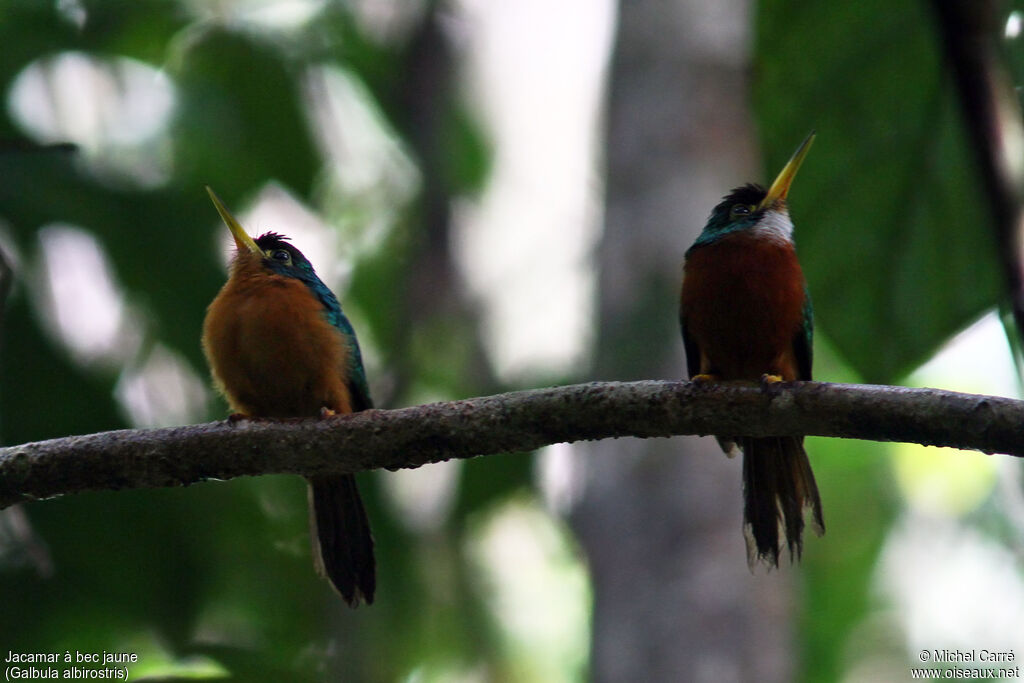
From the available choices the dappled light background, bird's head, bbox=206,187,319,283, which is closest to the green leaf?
the dappled light background

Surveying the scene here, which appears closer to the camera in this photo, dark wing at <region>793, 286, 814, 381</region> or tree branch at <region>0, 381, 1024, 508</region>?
tree branch at <region>0, 381, 1024, 508</region>

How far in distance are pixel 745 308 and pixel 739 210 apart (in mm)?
535

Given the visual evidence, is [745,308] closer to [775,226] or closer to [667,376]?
[775,226]

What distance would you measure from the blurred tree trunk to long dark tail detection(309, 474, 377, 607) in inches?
51.3

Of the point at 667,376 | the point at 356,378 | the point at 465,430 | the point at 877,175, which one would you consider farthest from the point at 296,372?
the point at 877,175

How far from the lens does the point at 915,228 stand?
202cm

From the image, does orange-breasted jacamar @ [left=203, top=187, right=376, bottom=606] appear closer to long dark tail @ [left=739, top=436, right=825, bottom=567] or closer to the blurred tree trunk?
long dark tail @ [left=739, top=436, right=825, bottom=567]

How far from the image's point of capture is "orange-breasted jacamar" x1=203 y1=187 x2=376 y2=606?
3.27 m

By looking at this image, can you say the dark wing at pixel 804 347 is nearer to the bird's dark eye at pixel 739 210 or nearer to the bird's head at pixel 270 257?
the bird's dark eye at pixel 739 210

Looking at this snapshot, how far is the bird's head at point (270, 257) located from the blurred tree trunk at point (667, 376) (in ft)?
4.14

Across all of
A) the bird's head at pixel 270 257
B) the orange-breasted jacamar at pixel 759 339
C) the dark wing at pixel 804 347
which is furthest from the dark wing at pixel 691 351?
the bird's head at pixel 270 257

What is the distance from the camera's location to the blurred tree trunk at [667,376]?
409 cm

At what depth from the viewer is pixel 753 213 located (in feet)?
11.1

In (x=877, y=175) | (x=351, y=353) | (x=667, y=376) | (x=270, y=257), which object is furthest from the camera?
(x=667, y=376)
